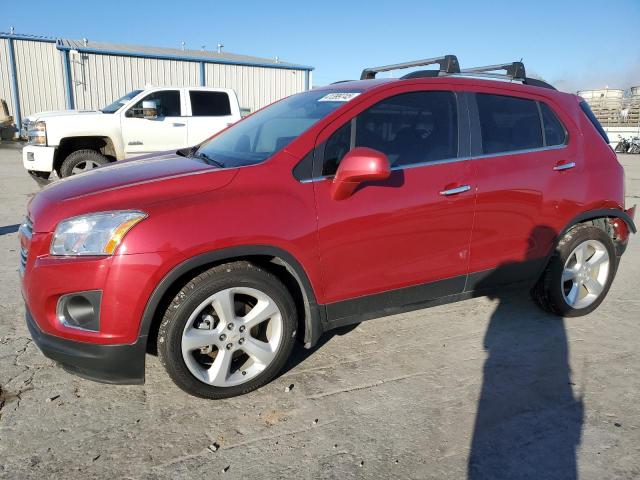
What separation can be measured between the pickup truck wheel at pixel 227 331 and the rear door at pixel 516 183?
1451 mm

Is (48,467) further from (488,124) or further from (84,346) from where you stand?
(488,124)

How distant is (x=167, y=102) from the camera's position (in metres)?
9.94

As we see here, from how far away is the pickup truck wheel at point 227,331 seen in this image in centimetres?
260

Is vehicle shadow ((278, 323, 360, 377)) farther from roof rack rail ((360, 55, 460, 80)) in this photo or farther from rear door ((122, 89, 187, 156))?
rear door ((122, 89, 187, 156))

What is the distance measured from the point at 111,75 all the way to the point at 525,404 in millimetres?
22999

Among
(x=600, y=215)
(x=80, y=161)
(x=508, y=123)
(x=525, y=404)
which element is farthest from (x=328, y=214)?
(x=80, y=161)

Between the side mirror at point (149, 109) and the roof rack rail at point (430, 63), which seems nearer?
the roof rack rail at point (430, 63)

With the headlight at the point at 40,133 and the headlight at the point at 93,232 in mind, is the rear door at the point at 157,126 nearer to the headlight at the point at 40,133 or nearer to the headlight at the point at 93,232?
the headlight at the point at 40,133

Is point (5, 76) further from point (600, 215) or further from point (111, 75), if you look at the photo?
point (600, 215)

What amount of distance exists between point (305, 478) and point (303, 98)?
255 cm

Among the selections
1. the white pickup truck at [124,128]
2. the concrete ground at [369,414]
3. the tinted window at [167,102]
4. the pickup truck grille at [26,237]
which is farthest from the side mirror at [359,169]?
the tinted window at [167,102]

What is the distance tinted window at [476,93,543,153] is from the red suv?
13 millimetres

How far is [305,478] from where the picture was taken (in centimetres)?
224

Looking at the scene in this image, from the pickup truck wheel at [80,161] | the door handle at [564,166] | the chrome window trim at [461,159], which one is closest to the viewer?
the chrome window trim at [461,159]
